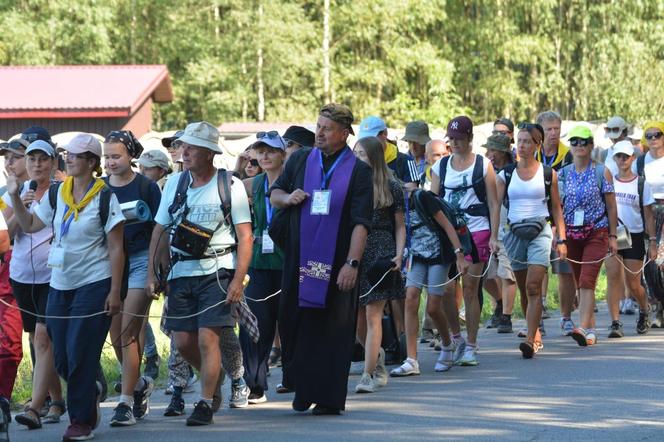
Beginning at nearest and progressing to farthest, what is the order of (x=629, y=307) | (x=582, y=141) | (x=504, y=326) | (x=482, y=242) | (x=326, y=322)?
(x=326, y=322), (x=482, y=242), (x=582, y=141), (x=504, y=326), (x=629, y=307)

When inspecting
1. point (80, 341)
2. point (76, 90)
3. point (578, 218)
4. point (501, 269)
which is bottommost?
point (80, 341)

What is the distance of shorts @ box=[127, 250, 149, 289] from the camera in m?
9.20

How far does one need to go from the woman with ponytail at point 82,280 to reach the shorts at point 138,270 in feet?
2.06

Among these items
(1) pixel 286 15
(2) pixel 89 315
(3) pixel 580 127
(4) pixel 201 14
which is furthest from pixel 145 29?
(2) pixel 89 315

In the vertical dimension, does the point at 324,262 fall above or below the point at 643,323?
above

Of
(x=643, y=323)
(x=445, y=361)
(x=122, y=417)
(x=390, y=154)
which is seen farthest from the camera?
(x=643, y=323)

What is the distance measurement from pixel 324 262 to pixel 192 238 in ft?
2.88

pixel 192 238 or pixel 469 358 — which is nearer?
pixel 192 238

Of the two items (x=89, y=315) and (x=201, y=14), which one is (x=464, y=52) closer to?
(x=201, y=14)

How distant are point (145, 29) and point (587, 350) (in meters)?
45.2

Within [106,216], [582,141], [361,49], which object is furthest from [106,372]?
[361,49]

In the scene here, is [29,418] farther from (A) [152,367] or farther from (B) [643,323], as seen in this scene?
(B) [643,323]

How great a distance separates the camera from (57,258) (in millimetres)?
8508

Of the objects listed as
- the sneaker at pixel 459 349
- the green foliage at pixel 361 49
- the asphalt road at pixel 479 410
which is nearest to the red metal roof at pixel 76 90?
the green foliage at pixel 361 49
